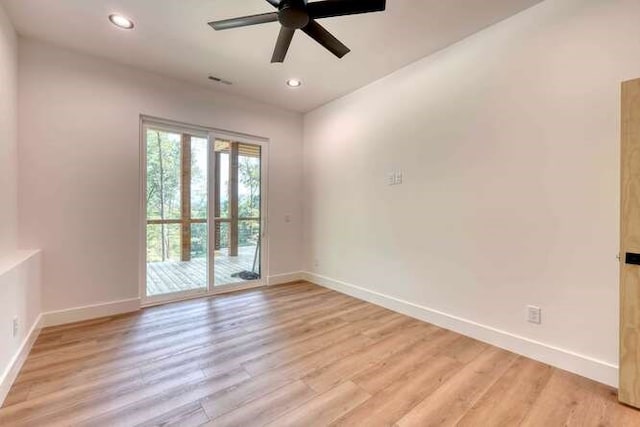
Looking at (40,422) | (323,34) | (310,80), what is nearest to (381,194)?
(310,80)

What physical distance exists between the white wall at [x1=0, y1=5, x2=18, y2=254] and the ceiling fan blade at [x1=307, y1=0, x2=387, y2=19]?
242cm

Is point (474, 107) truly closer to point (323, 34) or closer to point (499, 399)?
point (323, 34)

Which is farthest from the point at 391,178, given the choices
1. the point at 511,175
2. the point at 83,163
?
the point at 83,163

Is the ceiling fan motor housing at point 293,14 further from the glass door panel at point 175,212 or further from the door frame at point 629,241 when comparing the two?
the glass door panel at point 175,212

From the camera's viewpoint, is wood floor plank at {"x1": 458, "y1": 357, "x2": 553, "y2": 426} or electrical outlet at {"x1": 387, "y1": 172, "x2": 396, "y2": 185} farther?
electrical outlet at {"x1": 387, "y1": 172, "x2": 396, "y2": 185}

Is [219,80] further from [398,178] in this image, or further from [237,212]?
[398,178]

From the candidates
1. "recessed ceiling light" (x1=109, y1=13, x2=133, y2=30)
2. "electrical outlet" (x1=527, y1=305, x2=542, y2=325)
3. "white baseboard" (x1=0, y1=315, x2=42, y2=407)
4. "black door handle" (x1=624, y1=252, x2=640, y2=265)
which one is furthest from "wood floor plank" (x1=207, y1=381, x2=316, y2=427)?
"recessed ceiling light" (x1=109, y1=13, x2=133, y2=30)

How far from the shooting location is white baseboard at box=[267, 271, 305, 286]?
439 cm

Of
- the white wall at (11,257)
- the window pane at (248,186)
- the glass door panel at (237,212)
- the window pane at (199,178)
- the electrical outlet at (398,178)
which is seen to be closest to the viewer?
the white wall at (11,257)

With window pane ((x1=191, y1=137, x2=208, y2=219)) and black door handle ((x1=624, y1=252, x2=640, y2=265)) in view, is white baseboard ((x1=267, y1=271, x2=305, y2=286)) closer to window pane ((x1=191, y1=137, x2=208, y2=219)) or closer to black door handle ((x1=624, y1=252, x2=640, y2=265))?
window pane ((x1=191, y1=137, x2=208, y2=219))

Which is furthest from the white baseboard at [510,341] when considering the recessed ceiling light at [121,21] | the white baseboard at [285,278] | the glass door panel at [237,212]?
the recessed ceiling light at [121,21]

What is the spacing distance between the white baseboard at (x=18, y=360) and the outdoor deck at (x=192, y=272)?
103 cm

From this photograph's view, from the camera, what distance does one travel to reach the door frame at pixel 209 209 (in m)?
3.34

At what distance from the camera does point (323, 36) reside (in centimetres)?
203
